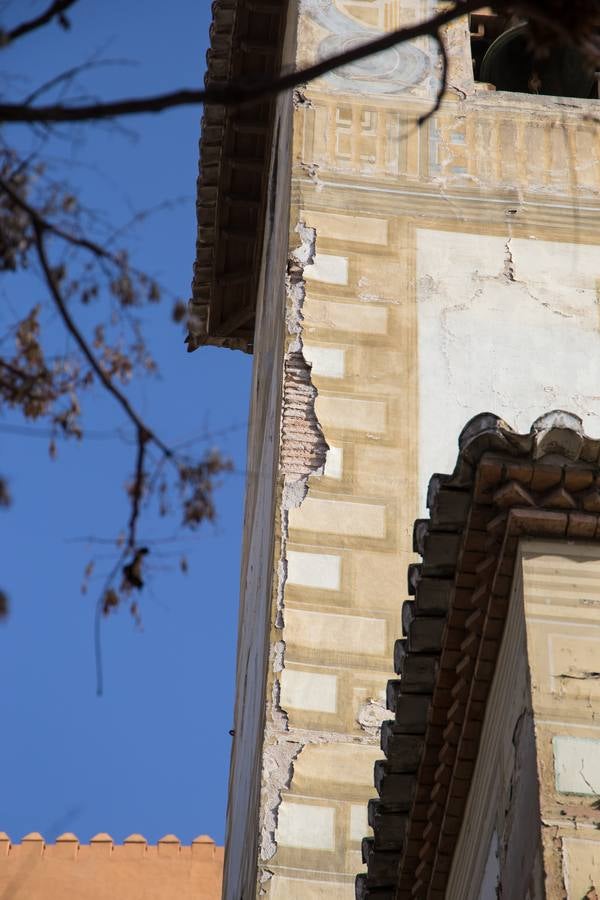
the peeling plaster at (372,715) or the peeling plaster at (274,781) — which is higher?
the peeling plaster at (372,715)

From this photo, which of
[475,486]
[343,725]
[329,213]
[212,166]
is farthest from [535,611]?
[212,166]

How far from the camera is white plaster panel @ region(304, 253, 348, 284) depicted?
11.4m

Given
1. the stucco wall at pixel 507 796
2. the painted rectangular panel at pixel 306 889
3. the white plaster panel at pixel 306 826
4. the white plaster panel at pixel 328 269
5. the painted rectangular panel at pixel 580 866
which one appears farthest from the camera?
the white plaster panel at pixel 328 269

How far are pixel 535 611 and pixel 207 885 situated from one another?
14767 millimetres

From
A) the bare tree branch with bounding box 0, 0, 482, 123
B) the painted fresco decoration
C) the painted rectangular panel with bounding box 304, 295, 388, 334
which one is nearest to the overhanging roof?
the painted fresco decoration

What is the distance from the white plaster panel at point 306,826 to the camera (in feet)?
30.5

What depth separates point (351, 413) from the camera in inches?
425

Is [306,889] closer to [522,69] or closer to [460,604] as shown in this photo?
[460,604]

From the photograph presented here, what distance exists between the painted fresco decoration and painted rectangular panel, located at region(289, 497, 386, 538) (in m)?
3.60

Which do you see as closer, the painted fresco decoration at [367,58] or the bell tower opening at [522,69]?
the painted fresco decoration at [367,58]

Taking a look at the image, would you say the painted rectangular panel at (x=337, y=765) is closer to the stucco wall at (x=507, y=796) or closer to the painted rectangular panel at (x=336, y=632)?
the painted rectangular panel at (x=336, y=632)

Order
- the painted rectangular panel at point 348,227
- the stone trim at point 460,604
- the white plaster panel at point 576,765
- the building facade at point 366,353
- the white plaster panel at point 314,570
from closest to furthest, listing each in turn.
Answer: the white plaster panel at point 576,765
the stone trim at point 460,604
the building facade at point 366,353
the white plaster panel at point 314,570
the painted rectangular panel at point 348,227

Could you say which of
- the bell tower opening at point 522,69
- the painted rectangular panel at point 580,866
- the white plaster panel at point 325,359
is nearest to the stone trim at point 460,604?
the painted rectangular panel at point 580,866

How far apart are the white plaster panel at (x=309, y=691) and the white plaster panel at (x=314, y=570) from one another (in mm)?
588
